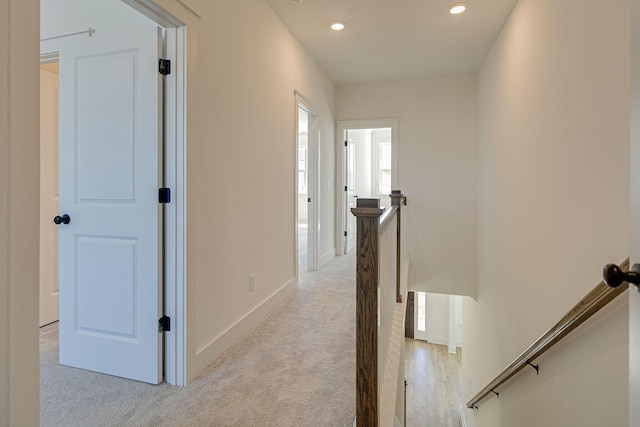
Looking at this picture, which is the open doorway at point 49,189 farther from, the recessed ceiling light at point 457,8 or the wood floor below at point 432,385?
the wood floor below at point 432,385

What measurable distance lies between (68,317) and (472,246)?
4644 mm

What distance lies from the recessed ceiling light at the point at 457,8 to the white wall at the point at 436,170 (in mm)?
1878

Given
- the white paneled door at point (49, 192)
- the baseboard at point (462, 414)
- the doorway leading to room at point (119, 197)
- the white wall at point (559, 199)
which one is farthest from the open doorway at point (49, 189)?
the baseboard at point (462, 414)

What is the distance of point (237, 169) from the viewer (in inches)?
95.7

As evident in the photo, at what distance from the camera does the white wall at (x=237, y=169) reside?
6.40ft

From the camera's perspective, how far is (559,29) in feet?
6.98

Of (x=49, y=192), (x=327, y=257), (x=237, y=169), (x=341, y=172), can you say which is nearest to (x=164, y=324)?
(x=237, y=169)

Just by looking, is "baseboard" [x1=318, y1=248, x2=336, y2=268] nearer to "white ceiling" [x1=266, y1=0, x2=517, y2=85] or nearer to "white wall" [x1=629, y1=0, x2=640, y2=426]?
"white ceiling" [x1=266, y1=0, x2=517, y2=85]

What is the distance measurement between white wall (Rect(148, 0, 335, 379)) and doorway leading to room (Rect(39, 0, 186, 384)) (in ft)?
0.46

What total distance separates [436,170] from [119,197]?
13.8ft

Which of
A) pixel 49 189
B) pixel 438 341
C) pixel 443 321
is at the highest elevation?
pixel 49 189

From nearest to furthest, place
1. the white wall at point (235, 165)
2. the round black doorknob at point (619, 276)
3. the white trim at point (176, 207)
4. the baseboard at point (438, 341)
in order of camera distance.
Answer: the round black doorknob at point (619, 276) < the white trim at point (176, 207) < the white wall at point (235, 165) < the baseboard at point (438, 341)

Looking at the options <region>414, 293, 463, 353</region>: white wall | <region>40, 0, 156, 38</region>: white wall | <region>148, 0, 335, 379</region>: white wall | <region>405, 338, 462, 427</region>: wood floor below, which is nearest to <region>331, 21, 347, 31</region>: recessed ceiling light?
<region>148, 0, 335, 379</region>: white wall

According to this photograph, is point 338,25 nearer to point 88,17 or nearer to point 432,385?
point 88,17
